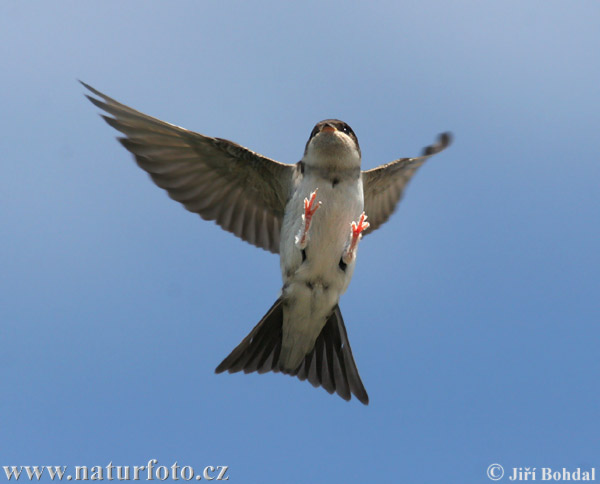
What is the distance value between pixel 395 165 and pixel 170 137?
2.40 metres

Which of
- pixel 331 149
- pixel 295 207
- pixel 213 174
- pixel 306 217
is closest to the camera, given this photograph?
pixel 306 217

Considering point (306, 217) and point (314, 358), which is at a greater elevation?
point (306, 217)

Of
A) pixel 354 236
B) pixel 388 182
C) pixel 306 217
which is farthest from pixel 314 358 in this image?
pixel 388 182

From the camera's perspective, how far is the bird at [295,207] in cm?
722

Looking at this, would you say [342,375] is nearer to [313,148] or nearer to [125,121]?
[313,148]

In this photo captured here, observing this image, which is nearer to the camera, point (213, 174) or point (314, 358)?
point (314, 358)

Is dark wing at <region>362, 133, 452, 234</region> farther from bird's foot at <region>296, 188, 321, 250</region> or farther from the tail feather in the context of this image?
the tail feather

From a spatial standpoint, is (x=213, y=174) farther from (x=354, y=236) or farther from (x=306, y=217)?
(x=354, y=236)

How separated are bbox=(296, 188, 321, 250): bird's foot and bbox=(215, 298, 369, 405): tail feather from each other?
2.93ft

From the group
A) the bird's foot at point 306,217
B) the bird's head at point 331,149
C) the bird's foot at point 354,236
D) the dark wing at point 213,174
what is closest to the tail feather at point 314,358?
the bird's foot at point 354,236

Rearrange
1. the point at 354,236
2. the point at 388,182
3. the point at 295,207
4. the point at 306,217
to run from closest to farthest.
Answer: the point at 306,217 < the point at 354,236 < the point at 295,207 < the point at 388,182

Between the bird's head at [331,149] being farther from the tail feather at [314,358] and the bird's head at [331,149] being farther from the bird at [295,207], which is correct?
the tail feather at [314,358]

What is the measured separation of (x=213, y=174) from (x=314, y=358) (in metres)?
2.22

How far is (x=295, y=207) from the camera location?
7.41 m
